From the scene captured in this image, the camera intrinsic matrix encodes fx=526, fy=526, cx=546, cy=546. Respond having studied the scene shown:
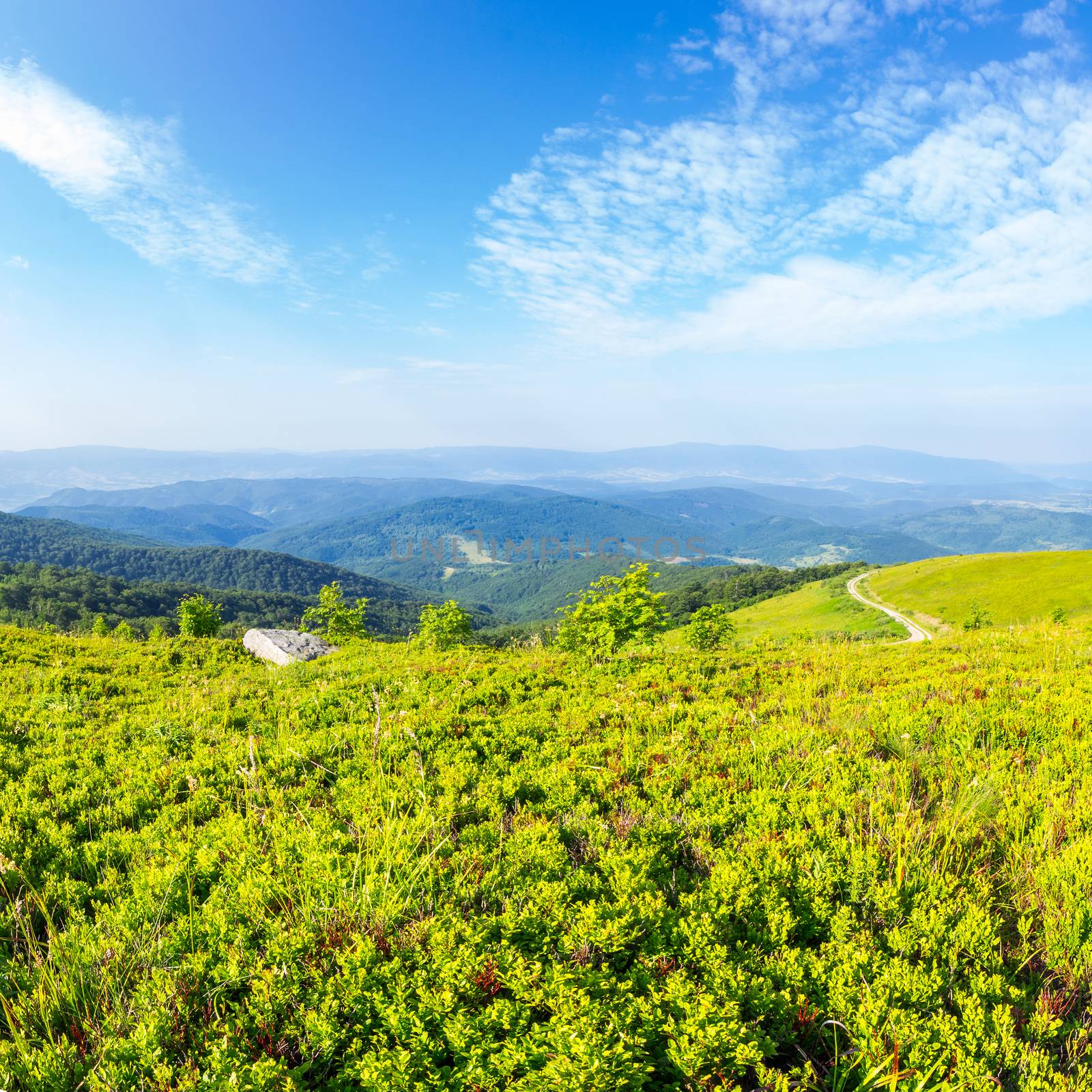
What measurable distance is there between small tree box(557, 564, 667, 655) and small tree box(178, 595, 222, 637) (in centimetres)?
1839

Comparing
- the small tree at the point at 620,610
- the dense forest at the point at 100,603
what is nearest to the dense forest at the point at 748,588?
the dense forest at the point at 100,603

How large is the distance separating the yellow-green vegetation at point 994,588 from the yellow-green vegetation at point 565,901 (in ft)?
252

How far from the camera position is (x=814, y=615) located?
10112 centimetres

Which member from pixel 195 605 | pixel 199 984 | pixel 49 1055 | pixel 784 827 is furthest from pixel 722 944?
pixel 195 605

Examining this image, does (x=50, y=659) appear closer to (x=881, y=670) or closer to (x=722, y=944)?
(x=722, y=944)

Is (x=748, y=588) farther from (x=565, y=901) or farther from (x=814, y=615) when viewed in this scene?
(x=565, y=901)

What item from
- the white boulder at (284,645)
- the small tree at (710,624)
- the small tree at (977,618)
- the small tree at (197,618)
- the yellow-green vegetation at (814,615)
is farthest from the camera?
the yellow-green vegetation at (814,615)

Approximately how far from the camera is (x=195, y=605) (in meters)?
27.2

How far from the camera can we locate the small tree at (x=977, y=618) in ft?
219

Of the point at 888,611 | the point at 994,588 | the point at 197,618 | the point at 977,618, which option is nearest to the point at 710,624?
the point at 197,618

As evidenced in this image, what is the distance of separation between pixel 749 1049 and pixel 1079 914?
2.48m

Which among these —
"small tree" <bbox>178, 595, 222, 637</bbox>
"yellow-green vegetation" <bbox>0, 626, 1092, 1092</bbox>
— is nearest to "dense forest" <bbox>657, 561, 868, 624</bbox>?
"small tree" <bbox>178, 595, 222, 637</bbox>

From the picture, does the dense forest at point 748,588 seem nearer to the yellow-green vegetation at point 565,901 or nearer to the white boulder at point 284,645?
the white boulder at point 284,645

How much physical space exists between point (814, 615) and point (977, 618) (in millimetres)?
34071
